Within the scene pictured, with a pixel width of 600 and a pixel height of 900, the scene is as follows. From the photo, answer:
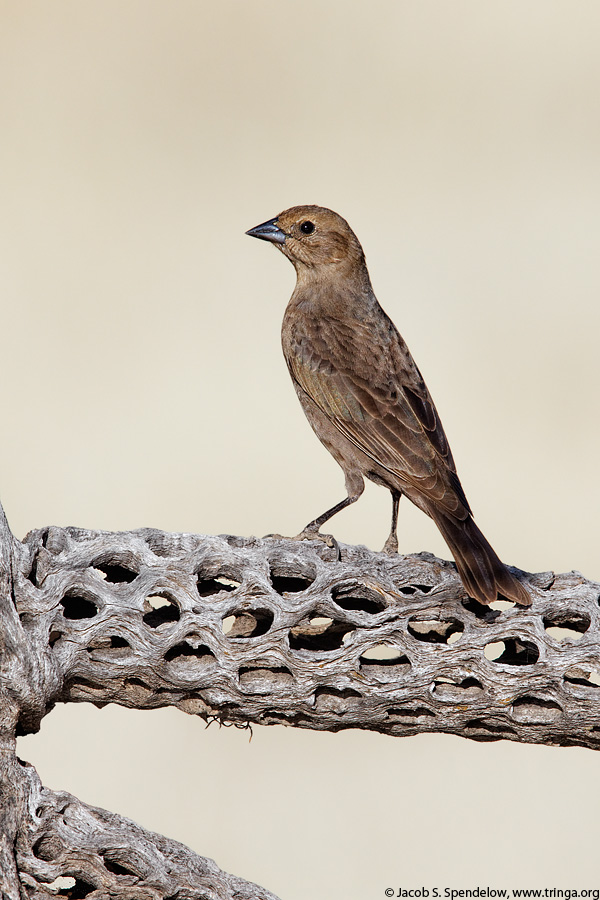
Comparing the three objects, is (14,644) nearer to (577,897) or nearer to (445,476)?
(445,476)

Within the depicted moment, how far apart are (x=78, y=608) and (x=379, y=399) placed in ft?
5.18

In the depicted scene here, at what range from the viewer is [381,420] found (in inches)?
159

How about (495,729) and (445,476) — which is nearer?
(495,729)

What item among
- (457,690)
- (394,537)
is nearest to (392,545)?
(394,537)

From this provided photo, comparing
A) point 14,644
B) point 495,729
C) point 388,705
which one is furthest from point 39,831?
point 495,729

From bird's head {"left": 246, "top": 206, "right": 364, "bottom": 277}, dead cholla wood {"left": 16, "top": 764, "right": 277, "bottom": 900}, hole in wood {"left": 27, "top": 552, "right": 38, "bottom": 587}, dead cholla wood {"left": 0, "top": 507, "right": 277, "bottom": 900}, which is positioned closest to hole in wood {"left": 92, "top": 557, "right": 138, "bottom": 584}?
hole in wood {"left": 27, "top": 552, "right": 38, "bottom": 587}

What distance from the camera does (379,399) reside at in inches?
162

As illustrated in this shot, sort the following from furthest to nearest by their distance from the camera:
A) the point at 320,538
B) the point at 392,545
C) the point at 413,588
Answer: the point at 392,545, the point at 320,538, the point at 413,588

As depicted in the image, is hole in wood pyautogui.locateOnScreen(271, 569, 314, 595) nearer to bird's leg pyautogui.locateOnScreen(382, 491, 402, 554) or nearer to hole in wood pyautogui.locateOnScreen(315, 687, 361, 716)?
hole in wood pyautogui.locateOnScreen(315, 687, 361, 716)

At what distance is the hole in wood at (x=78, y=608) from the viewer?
3.09 metres

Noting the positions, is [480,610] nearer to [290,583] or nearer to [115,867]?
[290,583]

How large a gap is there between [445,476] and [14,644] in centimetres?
180

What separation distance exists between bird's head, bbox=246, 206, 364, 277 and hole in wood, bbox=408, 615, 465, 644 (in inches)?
76.9

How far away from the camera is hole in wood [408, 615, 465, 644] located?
3.33 metres
